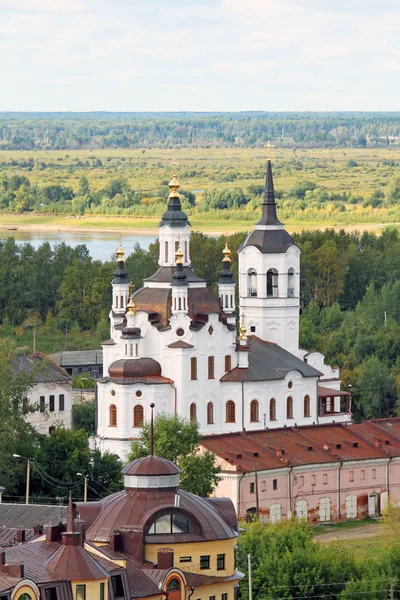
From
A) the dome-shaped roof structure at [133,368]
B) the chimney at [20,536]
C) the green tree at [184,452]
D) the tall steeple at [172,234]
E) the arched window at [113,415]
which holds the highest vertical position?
the tall steeple at [172,234]

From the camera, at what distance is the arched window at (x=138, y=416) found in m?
86.8

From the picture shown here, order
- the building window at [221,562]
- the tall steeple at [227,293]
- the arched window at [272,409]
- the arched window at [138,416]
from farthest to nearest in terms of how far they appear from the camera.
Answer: the tall steeple at [227,293], the arched window at [272,409], the arched window at [138,416], the building window at [221,562]

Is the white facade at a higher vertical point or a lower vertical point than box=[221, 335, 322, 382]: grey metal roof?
lower

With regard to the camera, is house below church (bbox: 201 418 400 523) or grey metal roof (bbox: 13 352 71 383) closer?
house below church (bbox: 201 418 400 523)

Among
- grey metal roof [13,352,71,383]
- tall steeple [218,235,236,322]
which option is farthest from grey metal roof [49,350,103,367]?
tall steeple [218,235,236,322]

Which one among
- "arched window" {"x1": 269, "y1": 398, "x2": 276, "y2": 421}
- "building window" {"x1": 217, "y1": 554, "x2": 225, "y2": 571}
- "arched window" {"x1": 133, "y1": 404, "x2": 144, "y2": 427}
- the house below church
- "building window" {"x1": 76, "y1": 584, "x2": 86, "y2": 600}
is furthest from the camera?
"arched window" {"x1": 269, "y1": 398, "x2": 276, "y2": 421}

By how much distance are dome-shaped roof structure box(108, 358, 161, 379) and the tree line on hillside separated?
22.5 metres

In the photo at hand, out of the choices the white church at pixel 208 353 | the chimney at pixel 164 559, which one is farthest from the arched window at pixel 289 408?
the chimney at pixel 164 559

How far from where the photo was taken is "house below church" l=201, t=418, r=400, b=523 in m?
81.9

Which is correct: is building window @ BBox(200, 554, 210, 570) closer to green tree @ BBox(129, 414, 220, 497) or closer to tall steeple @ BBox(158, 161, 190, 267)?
green tree @ BBox(129, 414, 220, 497)

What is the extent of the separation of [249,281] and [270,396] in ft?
21.8

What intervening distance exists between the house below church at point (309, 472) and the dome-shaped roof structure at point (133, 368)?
153 inches

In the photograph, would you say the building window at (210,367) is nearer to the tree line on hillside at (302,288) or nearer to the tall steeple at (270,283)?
the tall steeple at (270,283)

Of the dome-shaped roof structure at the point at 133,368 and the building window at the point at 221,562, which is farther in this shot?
the dome-shaped roof structure at the point at 133,368
